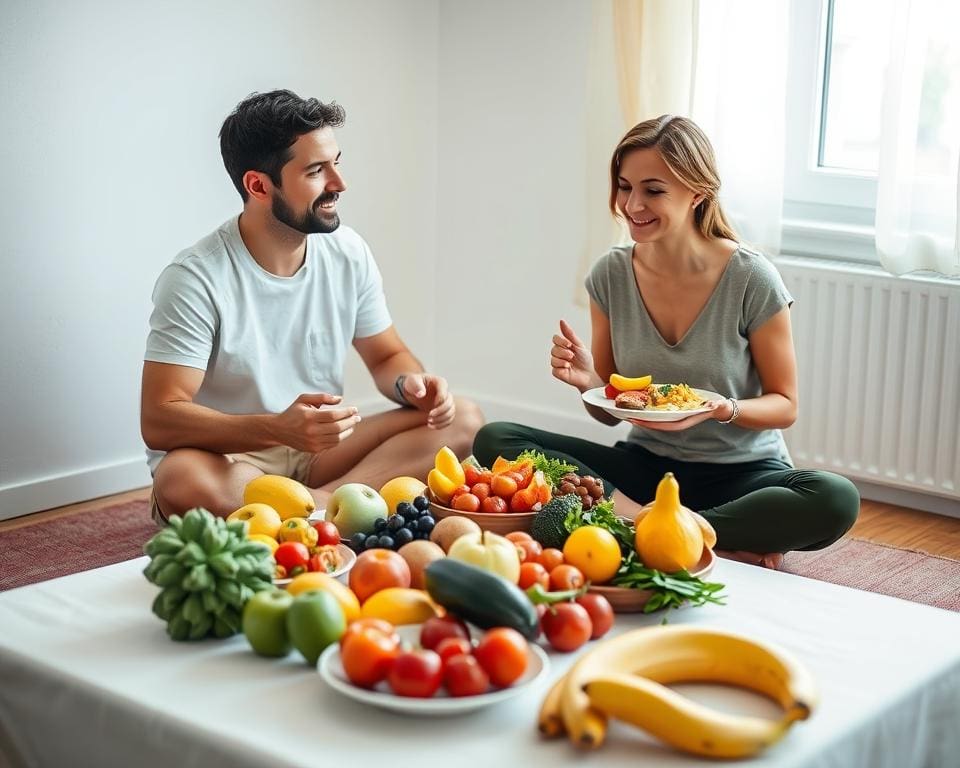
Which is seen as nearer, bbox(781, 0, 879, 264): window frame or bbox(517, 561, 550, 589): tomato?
bbox(517, 561, 550, 589): tomato

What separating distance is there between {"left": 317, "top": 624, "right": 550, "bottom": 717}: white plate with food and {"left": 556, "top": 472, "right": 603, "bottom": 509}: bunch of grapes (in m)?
0.57

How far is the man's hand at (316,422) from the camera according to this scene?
8.20 feet

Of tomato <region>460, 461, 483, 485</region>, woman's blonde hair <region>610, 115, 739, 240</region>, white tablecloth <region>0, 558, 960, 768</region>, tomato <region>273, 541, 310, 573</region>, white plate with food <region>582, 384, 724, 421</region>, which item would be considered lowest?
white tablecloth <region>0, 558, 960, 768</region>

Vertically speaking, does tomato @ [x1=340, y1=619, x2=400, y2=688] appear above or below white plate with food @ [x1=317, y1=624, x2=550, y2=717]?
above

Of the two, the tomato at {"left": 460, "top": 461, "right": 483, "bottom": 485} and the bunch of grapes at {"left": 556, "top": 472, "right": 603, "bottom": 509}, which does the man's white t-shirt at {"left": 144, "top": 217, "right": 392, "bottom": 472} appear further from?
the bunch of grapes at {"left": 556, "top": 472, "right": 603, "bottom": 509}

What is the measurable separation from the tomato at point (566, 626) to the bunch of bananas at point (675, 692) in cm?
6

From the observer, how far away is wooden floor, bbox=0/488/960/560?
3.27m

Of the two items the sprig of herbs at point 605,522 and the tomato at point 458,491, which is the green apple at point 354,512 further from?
the sprig of herbs at point 605,522

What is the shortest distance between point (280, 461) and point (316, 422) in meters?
0.48

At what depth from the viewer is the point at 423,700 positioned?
143 centimetres

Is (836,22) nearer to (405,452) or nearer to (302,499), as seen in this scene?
(405,452)

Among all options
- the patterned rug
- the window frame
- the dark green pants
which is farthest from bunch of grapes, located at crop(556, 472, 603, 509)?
the window frame

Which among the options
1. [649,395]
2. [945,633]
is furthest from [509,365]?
[945,633]

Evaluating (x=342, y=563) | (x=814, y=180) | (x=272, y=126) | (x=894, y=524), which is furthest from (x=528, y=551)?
(x=814, y=180)
